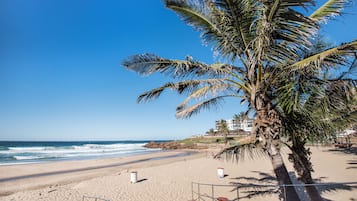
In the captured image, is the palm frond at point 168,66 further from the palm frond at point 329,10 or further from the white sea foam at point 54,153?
the white sea foam at point 54,153

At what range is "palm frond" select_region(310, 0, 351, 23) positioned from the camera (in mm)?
3281

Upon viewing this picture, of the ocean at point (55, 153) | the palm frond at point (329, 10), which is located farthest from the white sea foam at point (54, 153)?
the palm frond at point (329, 10)

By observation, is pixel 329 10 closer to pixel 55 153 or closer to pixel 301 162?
pixel 301 162

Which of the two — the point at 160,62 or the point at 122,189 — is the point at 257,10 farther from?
the point at 122,189

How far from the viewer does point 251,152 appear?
394cm

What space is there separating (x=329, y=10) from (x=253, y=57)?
138 cm

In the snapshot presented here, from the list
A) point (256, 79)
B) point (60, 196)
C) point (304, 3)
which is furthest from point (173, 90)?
point (60, 196)

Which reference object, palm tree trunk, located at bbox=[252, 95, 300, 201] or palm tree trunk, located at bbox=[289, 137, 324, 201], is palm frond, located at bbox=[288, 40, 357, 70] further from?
palm tree trunk, located at bbox=[289, 137, 324, 201]

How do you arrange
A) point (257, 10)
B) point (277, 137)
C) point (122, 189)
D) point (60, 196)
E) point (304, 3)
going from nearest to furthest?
point (304, 3) < point (257, 10) < point (277, 137) < point (60, 196) < point (122, 189)

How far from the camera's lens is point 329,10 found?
137 inches

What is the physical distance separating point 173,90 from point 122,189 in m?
7.74

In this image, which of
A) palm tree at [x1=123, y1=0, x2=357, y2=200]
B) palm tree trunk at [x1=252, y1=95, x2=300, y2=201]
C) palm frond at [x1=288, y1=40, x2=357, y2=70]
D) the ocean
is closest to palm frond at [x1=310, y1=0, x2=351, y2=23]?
palm tree at [x1=123, y1=0, x2=357, y2=200]

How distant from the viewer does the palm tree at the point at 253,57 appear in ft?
10.9

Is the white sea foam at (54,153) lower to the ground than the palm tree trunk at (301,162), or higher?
lower
